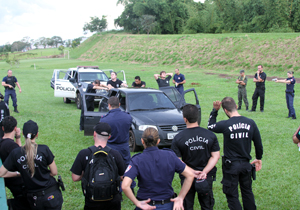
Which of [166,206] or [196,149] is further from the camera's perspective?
[196,149]

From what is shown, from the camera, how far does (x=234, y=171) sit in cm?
383

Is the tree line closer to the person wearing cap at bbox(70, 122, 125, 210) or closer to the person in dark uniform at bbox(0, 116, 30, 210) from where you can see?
the person wearing cap at bbox(70, 122, 125, 210)

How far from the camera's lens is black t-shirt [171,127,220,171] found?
11.5 ft

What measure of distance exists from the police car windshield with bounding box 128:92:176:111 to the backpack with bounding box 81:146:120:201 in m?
4.72

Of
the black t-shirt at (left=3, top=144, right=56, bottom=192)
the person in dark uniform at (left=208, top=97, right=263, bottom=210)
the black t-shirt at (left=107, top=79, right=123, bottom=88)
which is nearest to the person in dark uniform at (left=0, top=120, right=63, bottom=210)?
the black t-shirt at (left=3, top=144, right=56, bottom=192)

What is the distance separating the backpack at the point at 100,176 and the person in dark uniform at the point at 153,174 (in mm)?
349

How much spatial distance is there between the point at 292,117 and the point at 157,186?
9.60 meters

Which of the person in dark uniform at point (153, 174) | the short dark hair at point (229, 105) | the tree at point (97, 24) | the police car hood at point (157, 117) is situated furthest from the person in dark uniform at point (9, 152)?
the tree at point (97, 24)

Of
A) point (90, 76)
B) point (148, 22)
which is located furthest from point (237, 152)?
point (148, 22)

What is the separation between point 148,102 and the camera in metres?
8.18

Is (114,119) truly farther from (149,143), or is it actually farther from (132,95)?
(132,95)

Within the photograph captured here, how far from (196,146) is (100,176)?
4.10 ft

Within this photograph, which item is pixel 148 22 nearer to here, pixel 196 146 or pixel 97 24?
pixel 97 24

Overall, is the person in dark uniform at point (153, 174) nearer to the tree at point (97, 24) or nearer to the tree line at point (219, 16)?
the tree line at point (219, 16)
